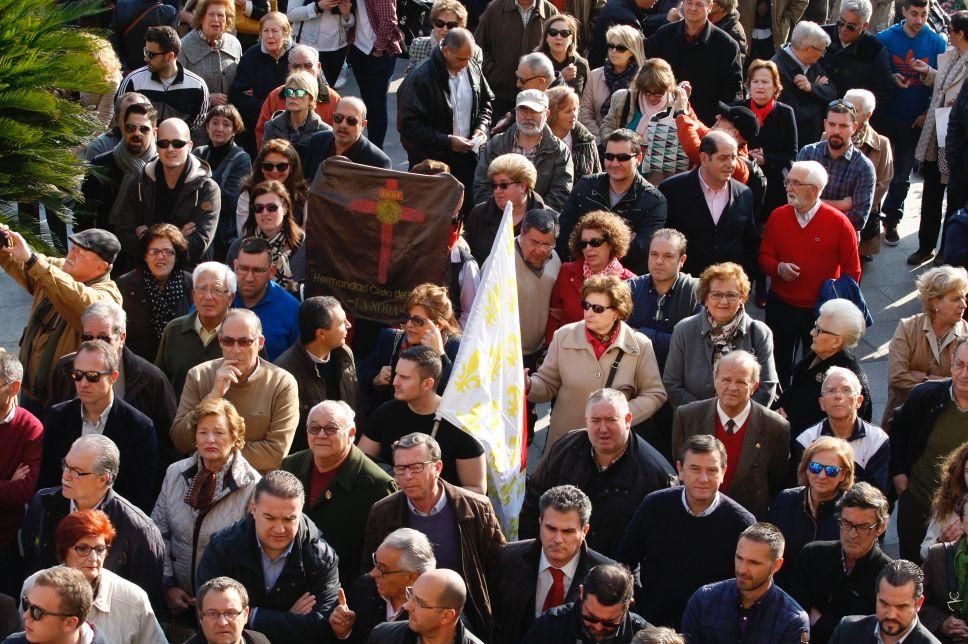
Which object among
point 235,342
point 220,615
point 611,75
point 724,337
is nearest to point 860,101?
point 611,75

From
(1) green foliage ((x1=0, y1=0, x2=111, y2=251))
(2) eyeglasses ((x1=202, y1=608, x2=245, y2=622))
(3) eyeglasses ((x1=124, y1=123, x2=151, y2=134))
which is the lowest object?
(3) eyeglasses ((x1=124, y1=123, x2=151, y2=134))

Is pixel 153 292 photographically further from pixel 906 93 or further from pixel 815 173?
pixel 906 93

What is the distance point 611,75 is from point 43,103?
27.0ft

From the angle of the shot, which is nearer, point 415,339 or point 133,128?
point 415,339

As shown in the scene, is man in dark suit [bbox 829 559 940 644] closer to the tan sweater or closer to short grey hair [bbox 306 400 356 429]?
short grey hair [bbox 306 400 356 429]

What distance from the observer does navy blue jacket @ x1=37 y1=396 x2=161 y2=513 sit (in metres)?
8.04

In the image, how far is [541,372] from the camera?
8922mm

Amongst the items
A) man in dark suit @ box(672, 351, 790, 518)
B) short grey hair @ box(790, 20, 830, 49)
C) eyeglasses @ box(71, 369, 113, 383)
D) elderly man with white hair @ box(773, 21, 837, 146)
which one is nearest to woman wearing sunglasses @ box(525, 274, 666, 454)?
man in dark suit @ box(672, 351, 790, 518)

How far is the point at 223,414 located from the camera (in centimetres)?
765

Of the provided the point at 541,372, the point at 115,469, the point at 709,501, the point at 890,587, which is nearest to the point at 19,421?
the point at 115,469

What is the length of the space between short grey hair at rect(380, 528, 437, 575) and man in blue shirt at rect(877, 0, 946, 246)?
23.5 feet

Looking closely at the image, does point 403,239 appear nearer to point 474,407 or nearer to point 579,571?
point 474,407

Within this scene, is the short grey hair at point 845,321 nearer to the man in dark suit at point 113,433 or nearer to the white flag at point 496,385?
the white flag at point 496,385

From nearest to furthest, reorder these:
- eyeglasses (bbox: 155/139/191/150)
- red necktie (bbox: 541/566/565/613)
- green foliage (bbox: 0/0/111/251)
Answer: green foliage (bbox: 0/0/111/251)
red necktie (bbox: 541/566/565/613)
eyeglasses (bbox: 155/139/191/150)
